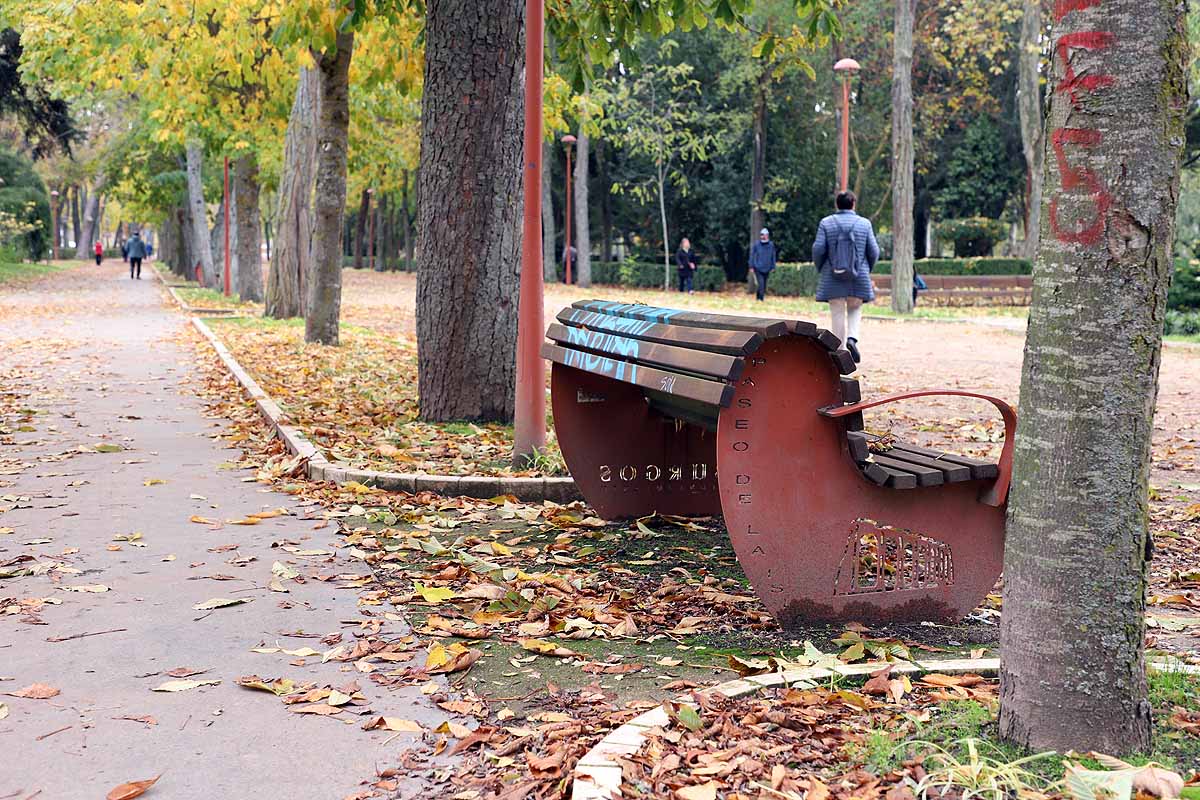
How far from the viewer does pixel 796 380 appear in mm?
4266

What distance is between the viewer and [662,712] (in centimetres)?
340

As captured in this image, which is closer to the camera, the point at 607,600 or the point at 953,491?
the point at 953,491

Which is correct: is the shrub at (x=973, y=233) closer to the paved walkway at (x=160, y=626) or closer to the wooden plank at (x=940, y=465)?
the paved walkway at (x=160, y=626)

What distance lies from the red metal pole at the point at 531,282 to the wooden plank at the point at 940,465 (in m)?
2.94

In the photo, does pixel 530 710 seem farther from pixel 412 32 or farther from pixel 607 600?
pixel 412 32

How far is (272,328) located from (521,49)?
487 inches

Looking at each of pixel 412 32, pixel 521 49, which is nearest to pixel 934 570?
pixel 521 49

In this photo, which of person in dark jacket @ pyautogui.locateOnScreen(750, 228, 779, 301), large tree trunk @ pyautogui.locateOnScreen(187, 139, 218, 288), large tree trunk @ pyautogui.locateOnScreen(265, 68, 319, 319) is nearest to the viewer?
large tree trunk @ pyautogui.locateOnScreen(265, 68, 319, 319)

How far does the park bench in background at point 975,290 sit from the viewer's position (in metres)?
32.6

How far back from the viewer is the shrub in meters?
45.5

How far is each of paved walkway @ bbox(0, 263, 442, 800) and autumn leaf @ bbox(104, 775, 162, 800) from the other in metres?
0.04

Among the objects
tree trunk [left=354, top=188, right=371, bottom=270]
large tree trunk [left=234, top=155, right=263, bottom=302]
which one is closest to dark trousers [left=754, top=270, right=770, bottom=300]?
large tree trunk [left=234, top=155, right=263, bottom=302]

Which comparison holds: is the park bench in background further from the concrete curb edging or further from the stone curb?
the stone curb

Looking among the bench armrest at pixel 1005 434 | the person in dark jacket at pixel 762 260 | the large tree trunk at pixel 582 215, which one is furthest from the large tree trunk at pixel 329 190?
the large tree trunk at pixel 582 215
